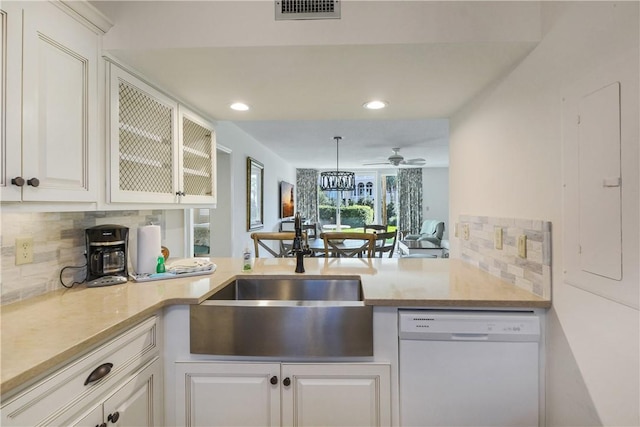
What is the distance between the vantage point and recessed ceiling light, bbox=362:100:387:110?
1.96m

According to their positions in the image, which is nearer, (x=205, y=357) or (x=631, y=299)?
(x=631, y=299)

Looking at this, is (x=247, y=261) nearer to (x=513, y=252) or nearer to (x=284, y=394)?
(x=284, y=394)

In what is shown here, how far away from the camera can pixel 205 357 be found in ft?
4.32

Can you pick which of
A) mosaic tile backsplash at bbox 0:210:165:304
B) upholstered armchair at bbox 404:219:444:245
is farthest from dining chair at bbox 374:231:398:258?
upholstered armchair at bbox 404:219:444:245

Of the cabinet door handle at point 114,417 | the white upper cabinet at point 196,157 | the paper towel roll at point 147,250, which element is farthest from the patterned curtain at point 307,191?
the cabinet door handle at point 114,417

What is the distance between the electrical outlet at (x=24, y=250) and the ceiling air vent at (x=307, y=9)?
1.36m

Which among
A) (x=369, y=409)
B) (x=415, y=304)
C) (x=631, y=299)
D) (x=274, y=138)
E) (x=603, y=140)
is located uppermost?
(x=274, y=138)

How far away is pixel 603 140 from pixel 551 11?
0.61m

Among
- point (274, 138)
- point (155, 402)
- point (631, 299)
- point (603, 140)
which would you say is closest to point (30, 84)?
point (155, 402)

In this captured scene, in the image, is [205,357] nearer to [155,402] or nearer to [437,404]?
[155,402]

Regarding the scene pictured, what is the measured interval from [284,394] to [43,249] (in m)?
1.19

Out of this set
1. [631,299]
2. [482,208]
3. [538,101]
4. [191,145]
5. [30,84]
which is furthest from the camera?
[191,145]

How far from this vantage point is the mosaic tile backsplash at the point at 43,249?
3.98ft

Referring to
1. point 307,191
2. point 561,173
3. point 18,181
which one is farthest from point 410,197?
point 18,181
